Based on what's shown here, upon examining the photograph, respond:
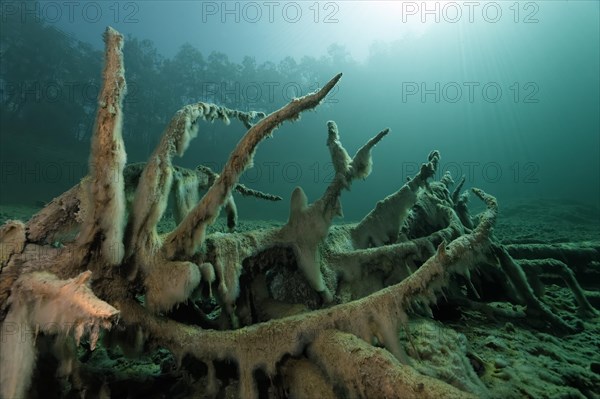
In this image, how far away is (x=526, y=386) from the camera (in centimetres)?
238

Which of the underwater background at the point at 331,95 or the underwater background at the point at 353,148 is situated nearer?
the underwater background at the point at 353,148

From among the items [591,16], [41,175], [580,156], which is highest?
[591,16]

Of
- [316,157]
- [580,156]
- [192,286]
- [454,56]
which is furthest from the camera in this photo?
[454,56]

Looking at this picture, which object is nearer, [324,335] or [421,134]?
[324,335]

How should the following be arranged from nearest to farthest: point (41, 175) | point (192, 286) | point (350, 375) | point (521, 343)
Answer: point (350, 375)
point (192, 286)
point (521, 343)
point (41, 175)

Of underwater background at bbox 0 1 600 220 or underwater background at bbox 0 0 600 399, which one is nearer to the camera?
underwater background at bbox 0 0 600 399

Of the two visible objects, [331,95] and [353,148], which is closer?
[331,95]

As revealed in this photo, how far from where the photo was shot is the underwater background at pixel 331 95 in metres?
30.8

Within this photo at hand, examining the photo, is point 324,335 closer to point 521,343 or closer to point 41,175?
point 521,343

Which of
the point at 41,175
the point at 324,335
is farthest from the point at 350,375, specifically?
the point at 41,175

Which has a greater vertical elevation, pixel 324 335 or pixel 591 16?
pixel 591 16

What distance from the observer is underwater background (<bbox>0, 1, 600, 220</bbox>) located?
101 feet

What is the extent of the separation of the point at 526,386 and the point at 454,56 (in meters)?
114

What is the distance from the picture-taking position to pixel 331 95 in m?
28.8
